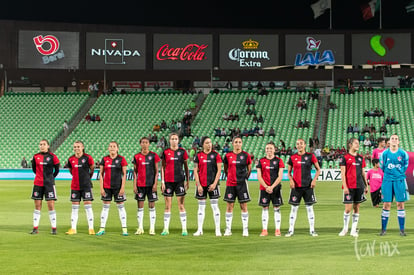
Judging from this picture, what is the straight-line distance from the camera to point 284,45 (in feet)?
193

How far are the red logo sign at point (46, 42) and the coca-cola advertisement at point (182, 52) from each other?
8.33 metres

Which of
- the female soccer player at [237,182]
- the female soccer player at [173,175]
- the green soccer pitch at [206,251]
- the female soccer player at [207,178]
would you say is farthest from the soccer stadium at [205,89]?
the female soccer player at [237,182]

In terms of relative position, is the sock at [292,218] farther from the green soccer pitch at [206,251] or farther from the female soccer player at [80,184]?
the female soccer player at [80,184]

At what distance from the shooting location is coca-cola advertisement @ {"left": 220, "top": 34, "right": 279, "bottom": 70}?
5866 centimetres

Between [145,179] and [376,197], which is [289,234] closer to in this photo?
[145,179]

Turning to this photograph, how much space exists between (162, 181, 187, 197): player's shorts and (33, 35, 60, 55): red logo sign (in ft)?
145

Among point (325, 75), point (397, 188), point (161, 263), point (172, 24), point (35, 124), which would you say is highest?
point (172, 24)

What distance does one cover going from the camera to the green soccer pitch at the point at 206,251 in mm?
10961

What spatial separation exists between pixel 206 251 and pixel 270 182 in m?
3.19

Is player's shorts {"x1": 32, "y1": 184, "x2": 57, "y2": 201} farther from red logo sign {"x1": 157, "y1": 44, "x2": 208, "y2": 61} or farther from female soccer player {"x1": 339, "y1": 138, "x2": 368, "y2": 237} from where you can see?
red logo sign {"x1": 157, "y1": 44, "x2": 208, "y2": 61}

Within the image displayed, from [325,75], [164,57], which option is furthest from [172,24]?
[325,75]

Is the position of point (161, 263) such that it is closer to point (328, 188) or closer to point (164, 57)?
point (328, 188)

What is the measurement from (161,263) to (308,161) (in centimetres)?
531

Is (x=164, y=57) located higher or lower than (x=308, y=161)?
higher
